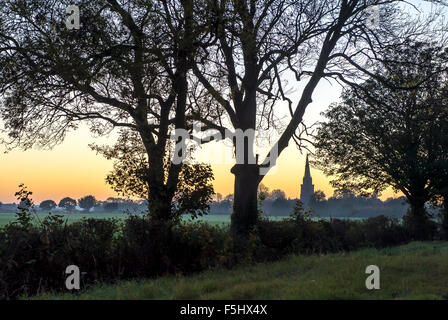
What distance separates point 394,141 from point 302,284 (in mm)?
18996

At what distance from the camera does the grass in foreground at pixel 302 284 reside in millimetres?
7133

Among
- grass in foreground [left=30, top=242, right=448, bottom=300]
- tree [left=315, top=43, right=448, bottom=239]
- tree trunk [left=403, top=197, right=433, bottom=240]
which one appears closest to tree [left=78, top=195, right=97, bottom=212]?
tree [left=315, top=43, right=448, bottom=239]

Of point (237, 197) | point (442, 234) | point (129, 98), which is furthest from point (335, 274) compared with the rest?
point (442, 234)

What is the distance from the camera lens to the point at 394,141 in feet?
78.7

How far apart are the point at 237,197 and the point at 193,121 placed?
3.52 meters

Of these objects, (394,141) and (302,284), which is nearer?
(302,284)

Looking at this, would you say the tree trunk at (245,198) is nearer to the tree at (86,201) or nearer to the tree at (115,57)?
the tree at (115,57)

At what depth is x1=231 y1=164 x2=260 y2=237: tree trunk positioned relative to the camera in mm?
14152

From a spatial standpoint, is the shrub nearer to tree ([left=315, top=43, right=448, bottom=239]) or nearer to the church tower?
tree ([left=315, top=43, right=448, bottom=239])

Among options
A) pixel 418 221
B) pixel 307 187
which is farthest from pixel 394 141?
pixel 307 187

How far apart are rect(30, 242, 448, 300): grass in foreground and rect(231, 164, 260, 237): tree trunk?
3746 millimetres

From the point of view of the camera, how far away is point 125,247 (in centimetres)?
1041

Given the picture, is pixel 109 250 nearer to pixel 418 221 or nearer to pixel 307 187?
pixel 418 221

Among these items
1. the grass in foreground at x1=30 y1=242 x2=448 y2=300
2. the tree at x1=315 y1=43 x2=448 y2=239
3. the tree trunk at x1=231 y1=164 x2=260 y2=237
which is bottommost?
the grass in foreground at x1=30 y1=242 x2=448 y2=300
